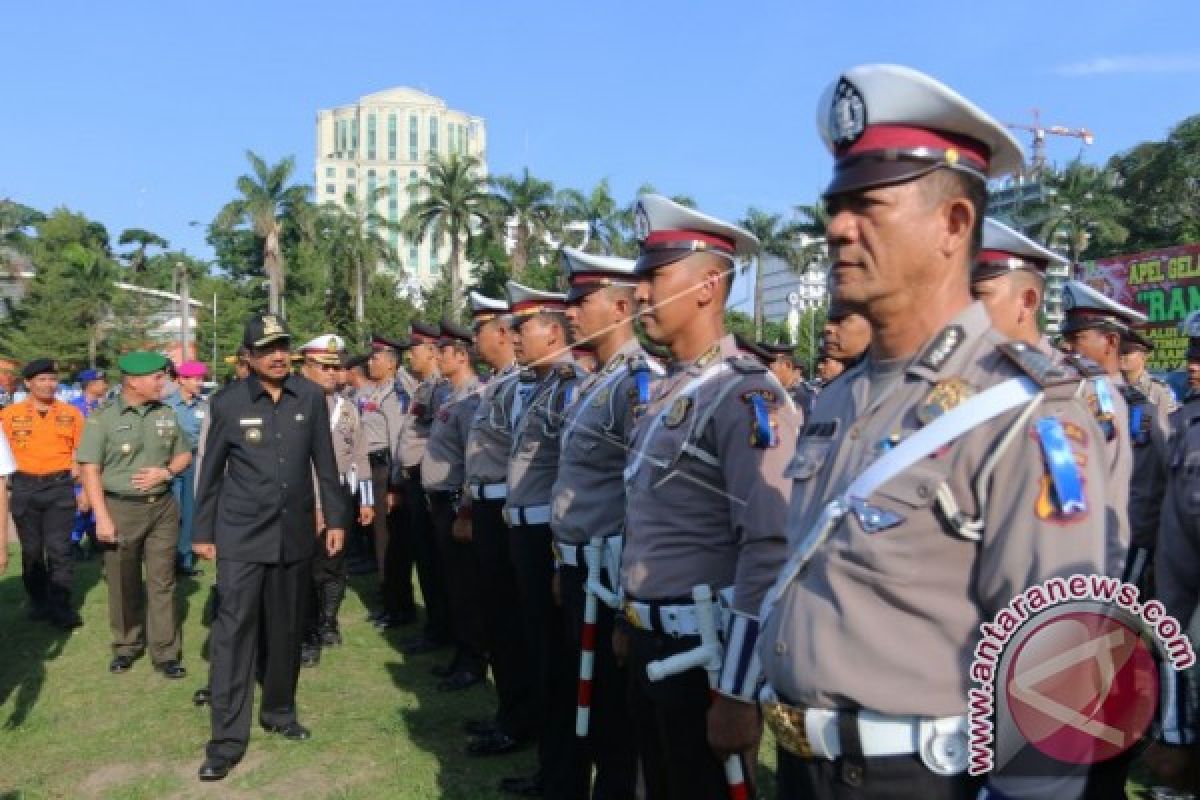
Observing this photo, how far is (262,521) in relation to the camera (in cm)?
553

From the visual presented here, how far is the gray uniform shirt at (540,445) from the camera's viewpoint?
504cm

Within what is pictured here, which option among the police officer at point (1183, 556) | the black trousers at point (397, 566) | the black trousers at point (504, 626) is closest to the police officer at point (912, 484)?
the police officer at point (1183, 556)

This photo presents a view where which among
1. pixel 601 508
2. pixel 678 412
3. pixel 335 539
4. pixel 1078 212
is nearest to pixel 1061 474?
pixel 678 412

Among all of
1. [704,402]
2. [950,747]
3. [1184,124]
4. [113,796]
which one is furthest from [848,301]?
[1184,124]

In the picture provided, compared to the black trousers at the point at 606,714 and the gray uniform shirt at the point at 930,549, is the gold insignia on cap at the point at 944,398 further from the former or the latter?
the black trousers at the point at 606,714

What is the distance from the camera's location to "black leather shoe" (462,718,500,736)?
219 inches

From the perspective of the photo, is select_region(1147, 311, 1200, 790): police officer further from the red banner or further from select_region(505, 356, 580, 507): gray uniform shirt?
the red banner

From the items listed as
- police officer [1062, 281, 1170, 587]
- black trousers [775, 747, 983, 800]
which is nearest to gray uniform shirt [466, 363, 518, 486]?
police officer [1062, 281, 1170, 587]

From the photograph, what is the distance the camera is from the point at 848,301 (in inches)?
76.6

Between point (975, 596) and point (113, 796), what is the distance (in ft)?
15.6

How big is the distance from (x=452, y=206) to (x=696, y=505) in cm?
4813

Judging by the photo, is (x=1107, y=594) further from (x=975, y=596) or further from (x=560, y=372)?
(x=560, y=372)

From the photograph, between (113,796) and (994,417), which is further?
(113,796)

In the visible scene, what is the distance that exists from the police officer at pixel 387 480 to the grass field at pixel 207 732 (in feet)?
1.53
